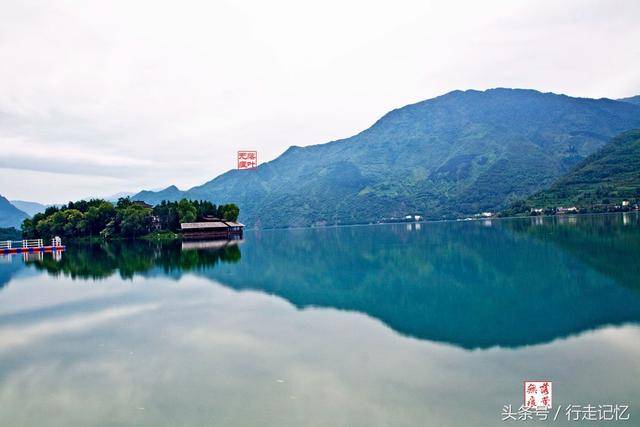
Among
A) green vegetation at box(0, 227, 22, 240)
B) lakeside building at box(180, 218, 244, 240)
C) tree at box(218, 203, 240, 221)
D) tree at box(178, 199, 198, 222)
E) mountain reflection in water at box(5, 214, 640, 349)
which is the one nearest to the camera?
mountain reflection in water at box(5, 214, 640, 349)

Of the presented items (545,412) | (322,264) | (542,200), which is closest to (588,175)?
(542,200)

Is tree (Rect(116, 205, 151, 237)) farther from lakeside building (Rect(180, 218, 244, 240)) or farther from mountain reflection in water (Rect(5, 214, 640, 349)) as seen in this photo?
mountain reflection in water (Rect(5, 214, 640, 349))

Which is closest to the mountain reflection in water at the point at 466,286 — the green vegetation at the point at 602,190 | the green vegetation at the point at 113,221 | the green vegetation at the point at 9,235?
the green vegetation at the point at 113,221

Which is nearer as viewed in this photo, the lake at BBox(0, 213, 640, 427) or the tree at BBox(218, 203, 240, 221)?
the lake at BBox(0, 213, 640, 427)

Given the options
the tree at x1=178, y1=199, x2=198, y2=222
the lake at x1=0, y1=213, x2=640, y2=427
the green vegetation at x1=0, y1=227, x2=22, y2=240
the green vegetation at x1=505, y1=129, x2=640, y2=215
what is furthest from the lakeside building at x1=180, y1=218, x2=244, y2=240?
the green vegetation at x1=505, y1=129, x2=640, y2=215

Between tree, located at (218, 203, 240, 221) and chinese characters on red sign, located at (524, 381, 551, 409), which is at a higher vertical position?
tree, located at (218, 203, 240, 221)

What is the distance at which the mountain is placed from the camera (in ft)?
529

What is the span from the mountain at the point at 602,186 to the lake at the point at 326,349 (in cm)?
15753

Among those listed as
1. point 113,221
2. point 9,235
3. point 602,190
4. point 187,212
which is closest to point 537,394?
point 187,212

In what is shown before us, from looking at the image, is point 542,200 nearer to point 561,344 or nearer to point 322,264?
point 322,264

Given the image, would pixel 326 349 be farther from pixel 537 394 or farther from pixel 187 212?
pixel 187 212

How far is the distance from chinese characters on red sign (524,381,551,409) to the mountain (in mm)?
173050

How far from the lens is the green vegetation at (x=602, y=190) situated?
156m

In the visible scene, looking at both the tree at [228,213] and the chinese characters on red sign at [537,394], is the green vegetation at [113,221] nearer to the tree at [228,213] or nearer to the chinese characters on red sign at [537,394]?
the tree at [228,213]
